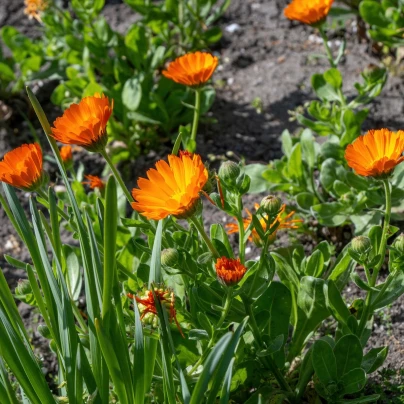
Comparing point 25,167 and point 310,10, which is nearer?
point 25,167

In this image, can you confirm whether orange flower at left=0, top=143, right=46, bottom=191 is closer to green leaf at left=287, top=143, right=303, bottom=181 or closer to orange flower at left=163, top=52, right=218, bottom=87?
orange flower at left=163, top=52, right=218, bottom=87

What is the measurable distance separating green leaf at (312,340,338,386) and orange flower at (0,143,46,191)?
0.77 meters

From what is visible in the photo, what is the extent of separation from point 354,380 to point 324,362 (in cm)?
8

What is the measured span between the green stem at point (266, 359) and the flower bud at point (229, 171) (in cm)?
29

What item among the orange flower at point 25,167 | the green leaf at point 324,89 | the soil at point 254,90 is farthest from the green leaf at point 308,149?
the orange flower at point 25,167

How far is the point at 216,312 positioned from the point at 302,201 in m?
0.80

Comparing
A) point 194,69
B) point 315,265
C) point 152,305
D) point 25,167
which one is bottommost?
point 315,265

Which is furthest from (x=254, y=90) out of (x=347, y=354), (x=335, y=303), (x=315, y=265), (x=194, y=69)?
(x=347, y=354)

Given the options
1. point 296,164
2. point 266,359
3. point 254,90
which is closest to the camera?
point 266,359

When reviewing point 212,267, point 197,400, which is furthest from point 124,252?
point 197,400

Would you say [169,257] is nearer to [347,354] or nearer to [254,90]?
[347,354]

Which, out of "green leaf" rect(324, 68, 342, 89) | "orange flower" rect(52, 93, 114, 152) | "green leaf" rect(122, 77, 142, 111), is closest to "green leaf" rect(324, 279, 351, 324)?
"orange flower" rect(52, 93, 114, 152)

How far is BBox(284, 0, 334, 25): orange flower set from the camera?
2.50 m

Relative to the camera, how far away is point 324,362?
1742 millimetres
